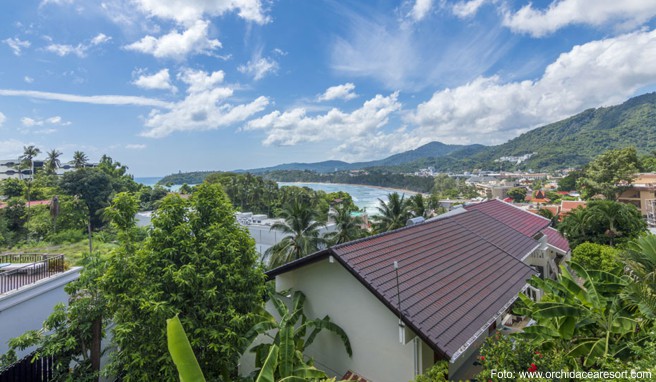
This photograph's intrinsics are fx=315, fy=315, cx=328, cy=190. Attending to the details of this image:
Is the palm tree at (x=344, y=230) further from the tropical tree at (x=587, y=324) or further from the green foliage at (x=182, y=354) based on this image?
the green foliage at (x=182, y=354)

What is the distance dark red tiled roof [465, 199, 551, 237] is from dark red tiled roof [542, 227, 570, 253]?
1.01m

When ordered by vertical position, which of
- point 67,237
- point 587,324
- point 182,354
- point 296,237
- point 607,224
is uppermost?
point 182,354

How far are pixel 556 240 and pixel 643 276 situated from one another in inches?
689

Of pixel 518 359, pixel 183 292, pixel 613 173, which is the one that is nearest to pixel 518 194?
pixel 613 173

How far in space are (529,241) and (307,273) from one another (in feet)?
39.9

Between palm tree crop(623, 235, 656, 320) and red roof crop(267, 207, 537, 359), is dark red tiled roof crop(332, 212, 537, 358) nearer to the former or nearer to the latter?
red roof crop(267, 207, 537, 359)

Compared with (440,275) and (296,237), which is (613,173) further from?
(440,275)

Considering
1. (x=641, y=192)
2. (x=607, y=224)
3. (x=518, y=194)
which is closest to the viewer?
Result: (x=607, y=224)

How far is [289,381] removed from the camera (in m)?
6.02

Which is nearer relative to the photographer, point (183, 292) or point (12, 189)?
point (183, 292)

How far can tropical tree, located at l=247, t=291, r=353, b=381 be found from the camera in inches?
269

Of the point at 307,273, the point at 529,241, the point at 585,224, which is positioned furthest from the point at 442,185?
the point at 307,273

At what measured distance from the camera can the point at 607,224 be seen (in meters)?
21.8

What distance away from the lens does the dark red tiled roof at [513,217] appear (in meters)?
18.4
